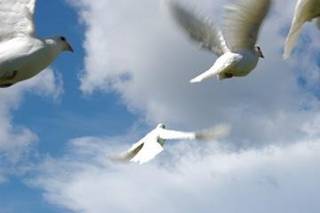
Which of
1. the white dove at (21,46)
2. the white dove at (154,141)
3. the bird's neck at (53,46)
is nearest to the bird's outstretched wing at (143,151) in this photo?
the white dove at (154,141)

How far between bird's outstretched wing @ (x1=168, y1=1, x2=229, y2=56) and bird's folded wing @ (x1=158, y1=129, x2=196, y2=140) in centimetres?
255

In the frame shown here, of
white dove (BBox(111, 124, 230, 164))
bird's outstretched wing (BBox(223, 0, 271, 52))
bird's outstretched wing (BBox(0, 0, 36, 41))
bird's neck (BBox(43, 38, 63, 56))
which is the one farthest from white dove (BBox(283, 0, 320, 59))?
white dove (BBox(111, 124, 230, 164))

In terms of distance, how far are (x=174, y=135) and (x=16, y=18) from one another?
6891mm

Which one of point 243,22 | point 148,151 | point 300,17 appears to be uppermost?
point 148,151

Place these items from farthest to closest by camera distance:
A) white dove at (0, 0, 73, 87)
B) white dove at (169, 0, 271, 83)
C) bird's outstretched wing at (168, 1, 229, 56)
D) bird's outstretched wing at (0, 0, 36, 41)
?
bird's outstretched wing at (168, 1, 229, 56) → white dove at (169, 0, 271, 83) → bird's outstretched wing at (0, 0, 36, 41) → white dove at (0, 0, 73, 87)

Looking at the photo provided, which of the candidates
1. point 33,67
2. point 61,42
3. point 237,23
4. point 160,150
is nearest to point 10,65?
point 33,67

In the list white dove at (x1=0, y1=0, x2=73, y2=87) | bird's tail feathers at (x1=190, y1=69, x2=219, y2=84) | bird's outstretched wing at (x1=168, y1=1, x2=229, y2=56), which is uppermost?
bird's outstretched wing at (x1=168, y1=1, x2=229, y2=56)

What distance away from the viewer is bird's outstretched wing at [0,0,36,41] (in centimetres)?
811

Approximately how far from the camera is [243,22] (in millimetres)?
10383

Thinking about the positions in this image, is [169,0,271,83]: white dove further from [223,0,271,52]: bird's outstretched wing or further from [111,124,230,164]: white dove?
[111,124,230,164]: white dove

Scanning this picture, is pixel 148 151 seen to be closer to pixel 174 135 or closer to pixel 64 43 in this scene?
pixel 174 135

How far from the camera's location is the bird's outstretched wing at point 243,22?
390 inches

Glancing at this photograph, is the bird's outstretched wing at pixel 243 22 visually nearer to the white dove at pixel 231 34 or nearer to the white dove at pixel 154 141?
the white dove at pixel 231 34

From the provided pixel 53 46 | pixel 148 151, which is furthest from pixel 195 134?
pixel 53 46
